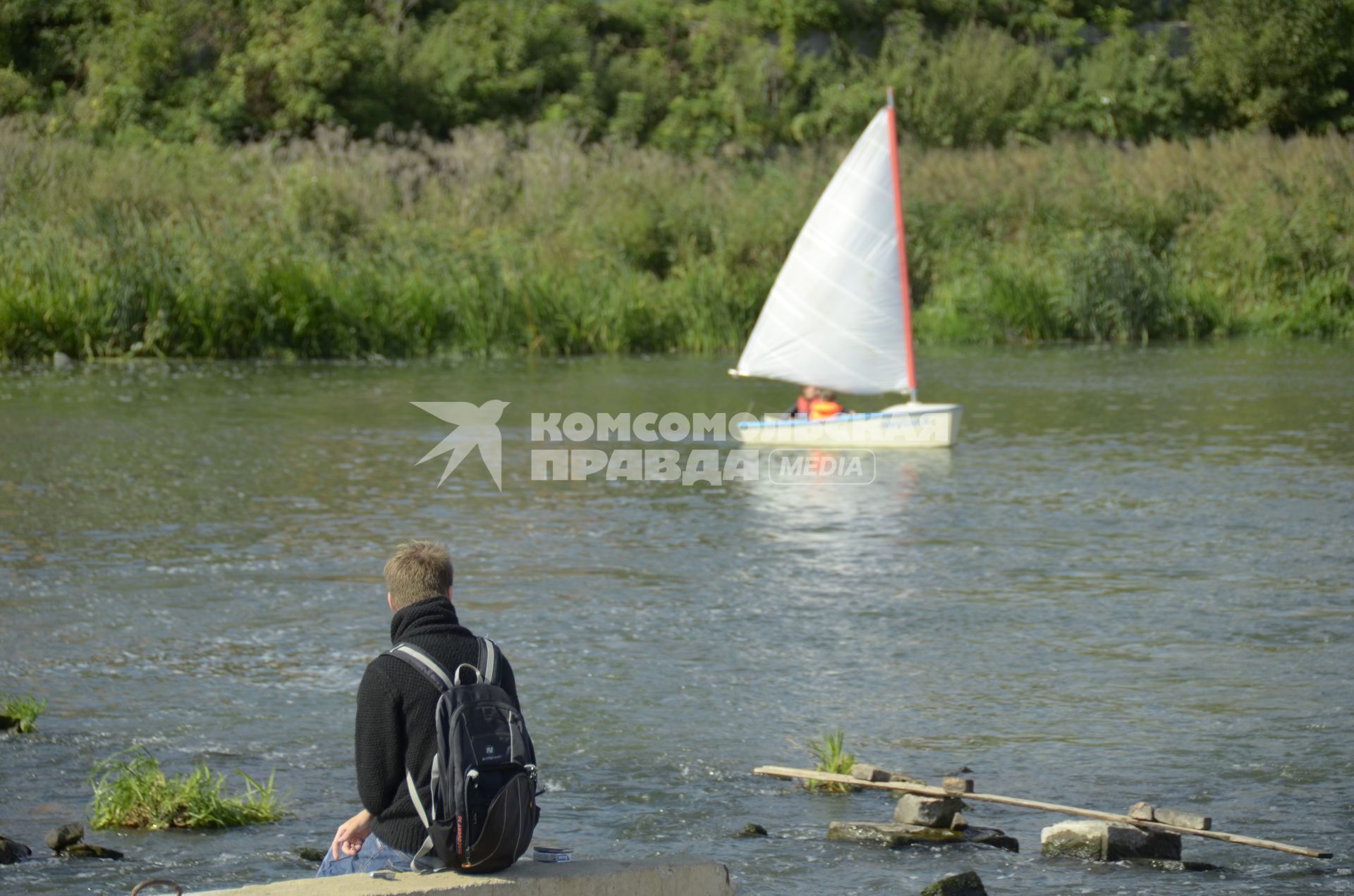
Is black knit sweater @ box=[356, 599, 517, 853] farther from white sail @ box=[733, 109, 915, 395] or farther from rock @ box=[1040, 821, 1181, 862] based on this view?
white sail @ box=[733, 109, 915, 395]

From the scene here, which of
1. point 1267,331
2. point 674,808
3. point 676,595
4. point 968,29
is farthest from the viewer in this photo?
point 968,29

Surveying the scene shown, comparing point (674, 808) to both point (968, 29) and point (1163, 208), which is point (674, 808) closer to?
point (1163, 208)

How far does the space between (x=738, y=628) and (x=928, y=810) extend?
3663 millimetres

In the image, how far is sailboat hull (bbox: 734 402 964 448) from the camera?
17.9 meters

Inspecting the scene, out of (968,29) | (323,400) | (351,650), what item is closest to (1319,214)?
(968,29)

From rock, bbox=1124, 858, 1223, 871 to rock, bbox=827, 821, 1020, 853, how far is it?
451 millimetres

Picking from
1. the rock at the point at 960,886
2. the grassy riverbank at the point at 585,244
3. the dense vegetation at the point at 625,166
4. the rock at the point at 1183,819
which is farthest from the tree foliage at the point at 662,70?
the rock at the point at 960,886

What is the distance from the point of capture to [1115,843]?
625 centimetres

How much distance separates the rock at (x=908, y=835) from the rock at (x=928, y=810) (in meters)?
0.02

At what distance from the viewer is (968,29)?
44.2 meters

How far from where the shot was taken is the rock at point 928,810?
6.53 m

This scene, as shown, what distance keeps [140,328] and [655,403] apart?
8.76 meters

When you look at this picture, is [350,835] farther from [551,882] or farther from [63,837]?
[63,837]

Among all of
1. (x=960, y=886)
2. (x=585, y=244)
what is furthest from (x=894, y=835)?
(x=585, y=244)
